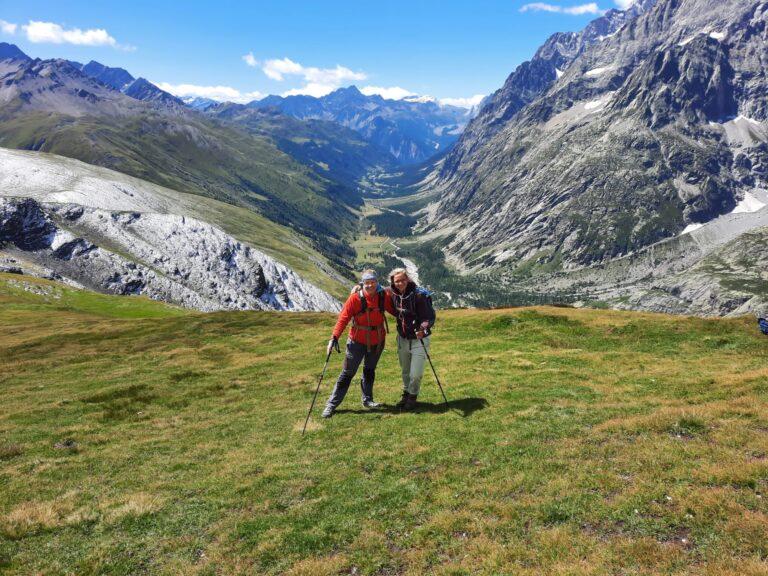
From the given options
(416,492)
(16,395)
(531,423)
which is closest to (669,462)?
(531,423)

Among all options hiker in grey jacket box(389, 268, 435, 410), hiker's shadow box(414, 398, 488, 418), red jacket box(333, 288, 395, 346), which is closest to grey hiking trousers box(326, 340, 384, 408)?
red jacket box(333, 288, 395, 346)

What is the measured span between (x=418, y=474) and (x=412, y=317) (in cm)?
722

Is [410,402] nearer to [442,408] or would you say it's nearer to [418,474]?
[442,408]

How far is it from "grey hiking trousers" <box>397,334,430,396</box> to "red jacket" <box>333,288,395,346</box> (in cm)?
120

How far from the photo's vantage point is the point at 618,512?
11.0 meters

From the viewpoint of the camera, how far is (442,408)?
2081 cm

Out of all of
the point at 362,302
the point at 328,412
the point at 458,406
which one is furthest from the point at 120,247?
the point at 458,406

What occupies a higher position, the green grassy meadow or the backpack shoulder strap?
the backpack shoulder strap

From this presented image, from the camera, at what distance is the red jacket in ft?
65.3

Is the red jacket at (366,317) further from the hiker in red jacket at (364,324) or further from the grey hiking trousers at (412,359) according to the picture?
the grey hiking trousers at (412,359)

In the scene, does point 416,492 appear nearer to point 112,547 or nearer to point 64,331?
point 112,547

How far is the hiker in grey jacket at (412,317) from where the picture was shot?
19.5 m

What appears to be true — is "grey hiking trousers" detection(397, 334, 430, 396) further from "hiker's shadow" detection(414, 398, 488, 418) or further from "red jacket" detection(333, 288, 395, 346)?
"red jacket" detection(333, 288, 395, 346)

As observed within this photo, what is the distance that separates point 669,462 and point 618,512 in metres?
3.25
